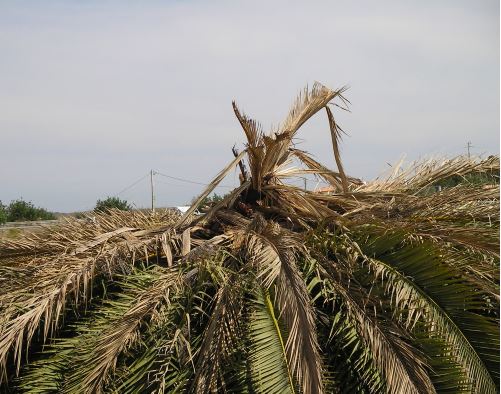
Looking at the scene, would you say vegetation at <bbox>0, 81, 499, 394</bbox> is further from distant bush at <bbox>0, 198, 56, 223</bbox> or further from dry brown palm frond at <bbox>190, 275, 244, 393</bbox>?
distant bush at <bbox>0, 198, 56, 223</bbox>

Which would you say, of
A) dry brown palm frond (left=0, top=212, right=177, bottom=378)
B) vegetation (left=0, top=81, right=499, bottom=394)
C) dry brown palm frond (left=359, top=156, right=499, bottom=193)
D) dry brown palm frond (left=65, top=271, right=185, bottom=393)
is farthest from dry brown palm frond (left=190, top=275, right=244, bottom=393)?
dry brown palm frond (left=359, top=156, right=499, bottom=193)

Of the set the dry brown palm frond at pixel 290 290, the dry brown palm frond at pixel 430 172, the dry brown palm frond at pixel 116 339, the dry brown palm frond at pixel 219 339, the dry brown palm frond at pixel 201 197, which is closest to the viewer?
the dry brown palm frond at pixel 290 290

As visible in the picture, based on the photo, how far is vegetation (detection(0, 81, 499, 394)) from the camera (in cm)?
455

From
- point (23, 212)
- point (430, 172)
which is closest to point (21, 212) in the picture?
point (23, 212)

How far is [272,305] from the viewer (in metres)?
4.82

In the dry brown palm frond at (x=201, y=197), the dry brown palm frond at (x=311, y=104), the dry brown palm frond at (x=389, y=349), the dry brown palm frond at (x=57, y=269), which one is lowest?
the dry brown palm frond at (x=389, y=349)

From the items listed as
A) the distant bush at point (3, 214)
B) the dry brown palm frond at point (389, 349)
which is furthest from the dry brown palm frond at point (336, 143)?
the distant bush at point (3, 214)

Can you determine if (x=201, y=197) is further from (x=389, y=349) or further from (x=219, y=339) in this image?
(x=389, y=349)

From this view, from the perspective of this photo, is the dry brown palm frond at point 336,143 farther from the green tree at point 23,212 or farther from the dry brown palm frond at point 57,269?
the green tree at point 23,212

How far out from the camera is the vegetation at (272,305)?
455cm

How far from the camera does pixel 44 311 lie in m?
5.04

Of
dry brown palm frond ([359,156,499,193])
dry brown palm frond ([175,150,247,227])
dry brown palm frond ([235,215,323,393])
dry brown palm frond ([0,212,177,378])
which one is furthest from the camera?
dry brown palm frond ([359,156,499,193])

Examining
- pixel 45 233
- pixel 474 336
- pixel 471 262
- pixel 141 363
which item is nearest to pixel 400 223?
pixel 471 262

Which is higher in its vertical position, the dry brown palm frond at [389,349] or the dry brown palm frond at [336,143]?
the dry brown palm frond at [336,143]
